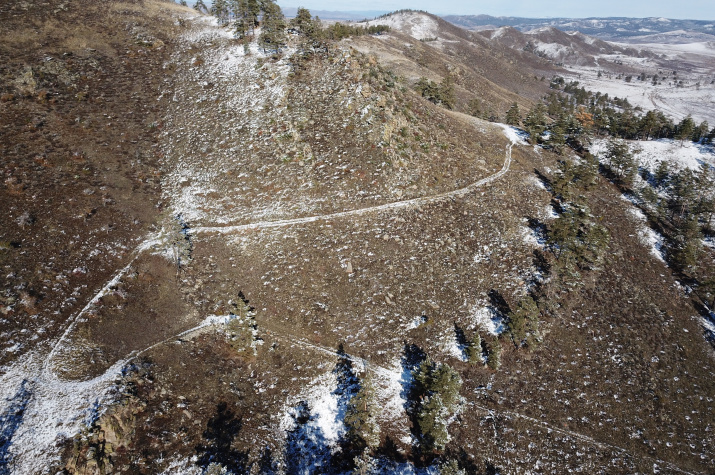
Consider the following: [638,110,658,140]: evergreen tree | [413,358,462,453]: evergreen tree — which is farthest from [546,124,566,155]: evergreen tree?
[413,358,462,453]: evergreen tree

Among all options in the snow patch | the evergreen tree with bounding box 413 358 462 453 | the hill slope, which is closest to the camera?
the evergreen tree with bounding box 413 358 462 453

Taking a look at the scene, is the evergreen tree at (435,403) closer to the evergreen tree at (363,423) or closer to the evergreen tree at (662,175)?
the evergreen tree at (363,423)

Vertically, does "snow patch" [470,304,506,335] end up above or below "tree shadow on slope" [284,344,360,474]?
above

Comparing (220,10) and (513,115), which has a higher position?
(220,10)

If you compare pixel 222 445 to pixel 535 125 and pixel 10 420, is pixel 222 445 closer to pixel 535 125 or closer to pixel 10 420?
pixel 10 420

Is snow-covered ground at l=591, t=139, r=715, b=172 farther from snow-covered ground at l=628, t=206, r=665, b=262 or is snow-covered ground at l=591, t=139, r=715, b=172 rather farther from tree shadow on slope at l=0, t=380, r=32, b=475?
tree shadow on slope at l=0, t=380, r=32, b=475

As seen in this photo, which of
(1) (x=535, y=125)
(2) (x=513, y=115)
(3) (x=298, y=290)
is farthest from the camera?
(2) (x=513, y=115)

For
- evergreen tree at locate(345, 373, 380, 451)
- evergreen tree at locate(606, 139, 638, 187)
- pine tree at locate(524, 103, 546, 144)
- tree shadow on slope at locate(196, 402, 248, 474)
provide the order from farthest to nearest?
pine tree at locate(524, 103, 546, 144) < evergreen tree at locate(606, 139, 638, 187) < evergreen tree at locate(345, 373, 380, 451) < tree shadow on slope at locate(196, 402, 248, 474)

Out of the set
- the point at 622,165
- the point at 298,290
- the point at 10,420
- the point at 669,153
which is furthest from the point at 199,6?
the point at 669,153

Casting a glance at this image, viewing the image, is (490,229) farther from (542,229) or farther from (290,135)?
(290,135)

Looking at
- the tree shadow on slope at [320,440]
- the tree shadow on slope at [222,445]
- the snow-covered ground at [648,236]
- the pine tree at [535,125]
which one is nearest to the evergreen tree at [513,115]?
the pine tree at [535,125]
